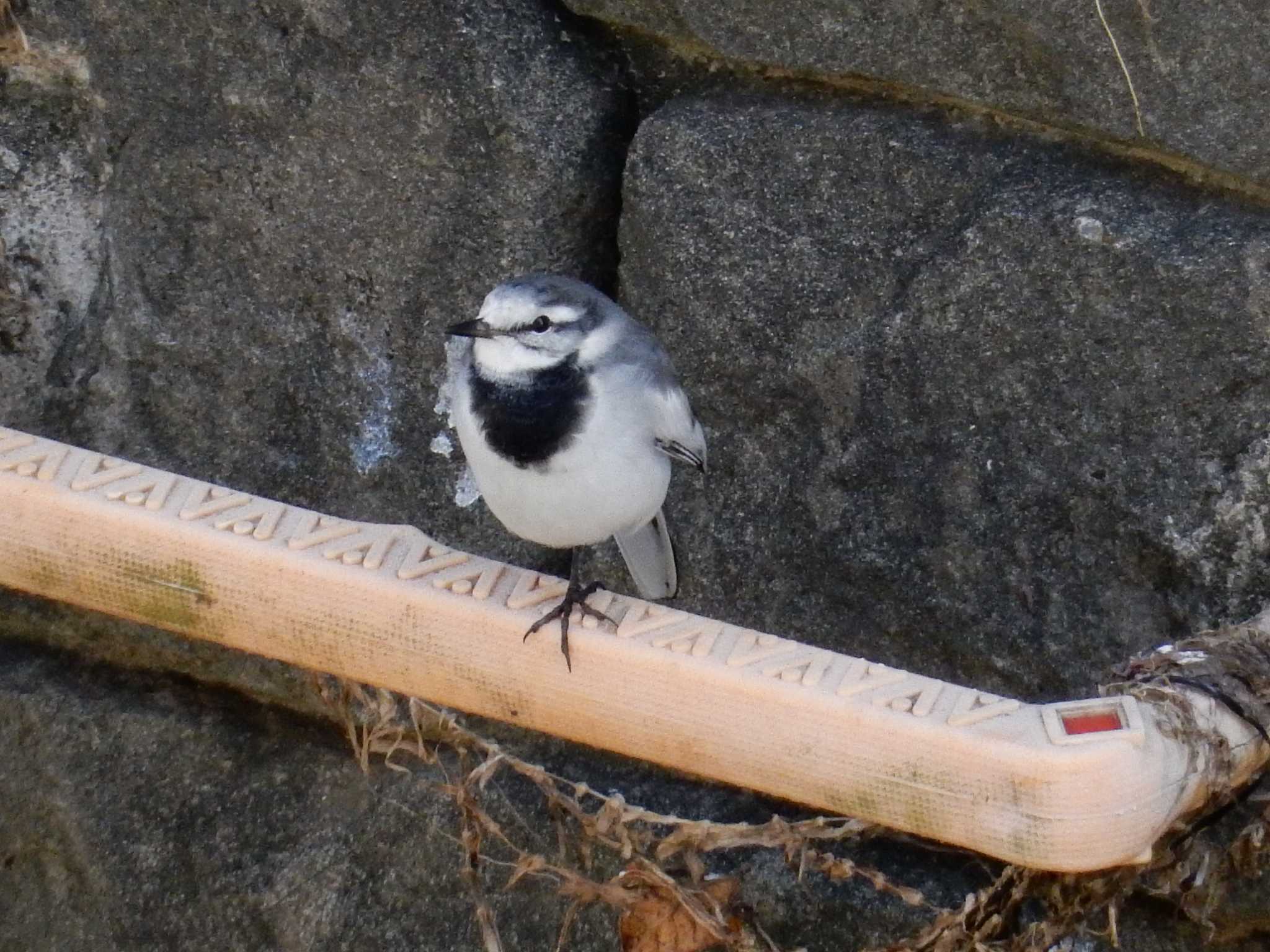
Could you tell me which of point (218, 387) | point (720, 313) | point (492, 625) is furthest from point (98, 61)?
point (492, 625)

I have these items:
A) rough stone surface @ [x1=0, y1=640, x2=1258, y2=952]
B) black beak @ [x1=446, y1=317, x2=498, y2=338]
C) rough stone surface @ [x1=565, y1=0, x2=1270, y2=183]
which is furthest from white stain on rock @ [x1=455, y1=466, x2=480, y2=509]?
rough stone surface @ [x1=565, y1=0, x2=1270, y2=183]

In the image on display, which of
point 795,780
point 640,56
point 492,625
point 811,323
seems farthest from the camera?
point 640,56

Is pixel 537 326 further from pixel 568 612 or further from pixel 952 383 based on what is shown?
pixel 952 383

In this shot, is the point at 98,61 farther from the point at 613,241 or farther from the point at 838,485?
the point at 838,485

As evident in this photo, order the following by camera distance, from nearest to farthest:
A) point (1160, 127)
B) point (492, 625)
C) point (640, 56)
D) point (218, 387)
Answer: point (492, 625) → point (1160, 127) → point (640, 56) → point (218, 387)

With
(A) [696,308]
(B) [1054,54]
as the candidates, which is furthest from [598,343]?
(B) [1054,54]

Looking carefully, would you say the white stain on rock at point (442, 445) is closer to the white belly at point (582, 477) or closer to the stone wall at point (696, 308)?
the stone wall at point (696, 308)
